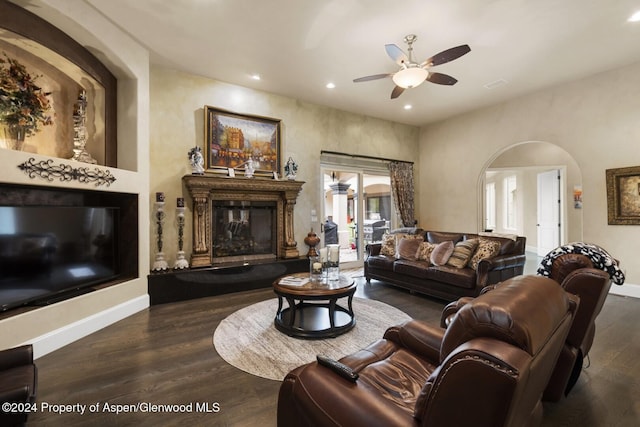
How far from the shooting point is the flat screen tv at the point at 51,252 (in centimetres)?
250

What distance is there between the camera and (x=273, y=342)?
8.97 ft

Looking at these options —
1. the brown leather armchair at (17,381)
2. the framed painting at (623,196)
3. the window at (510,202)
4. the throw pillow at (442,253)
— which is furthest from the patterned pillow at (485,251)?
the window at (510,202)

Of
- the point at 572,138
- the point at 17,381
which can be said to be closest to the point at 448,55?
the point at 572,138

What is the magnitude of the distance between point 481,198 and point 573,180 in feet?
8.06

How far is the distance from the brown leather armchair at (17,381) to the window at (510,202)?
1091 centimetres

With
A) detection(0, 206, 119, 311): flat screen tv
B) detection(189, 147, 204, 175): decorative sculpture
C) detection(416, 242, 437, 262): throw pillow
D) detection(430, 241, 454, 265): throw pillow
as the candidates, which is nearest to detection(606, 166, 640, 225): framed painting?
detection(430, 241, 454, 265): throw pillow

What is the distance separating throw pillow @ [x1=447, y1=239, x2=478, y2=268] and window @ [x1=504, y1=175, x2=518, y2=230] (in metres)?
6.43

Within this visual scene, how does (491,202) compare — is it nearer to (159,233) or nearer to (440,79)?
(440,79)

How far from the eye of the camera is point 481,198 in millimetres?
6227

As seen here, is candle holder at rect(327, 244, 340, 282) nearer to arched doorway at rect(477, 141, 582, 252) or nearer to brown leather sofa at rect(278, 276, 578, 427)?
brown leather sofa at rect(278, 276, 578, 427)

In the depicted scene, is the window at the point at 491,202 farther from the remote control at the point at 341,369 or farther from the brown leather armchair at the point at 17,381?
the brown leather armchair at the point at 17,381

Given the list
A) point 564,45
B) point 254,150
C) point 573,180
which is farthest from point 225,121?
point 573,180

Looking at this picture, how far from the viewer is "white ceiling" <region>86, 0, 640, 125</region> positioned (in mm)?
3018

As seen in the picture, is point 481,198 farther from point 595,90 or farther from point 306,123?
point 306,123
